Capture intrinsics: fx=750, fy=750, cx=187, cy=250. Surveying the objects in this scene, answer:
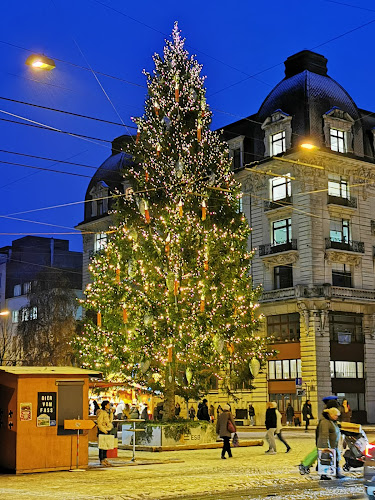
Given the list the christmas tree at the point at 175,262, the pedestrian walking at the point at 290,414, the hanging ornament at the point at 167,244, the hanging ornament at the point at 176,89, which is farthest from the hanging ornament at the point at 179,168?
the pedestrian walking at the point at 290,414

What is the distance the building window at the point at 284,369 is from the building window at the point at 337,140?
14.4 meters

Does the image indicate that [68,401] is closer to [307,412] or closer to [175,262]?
[175,262]

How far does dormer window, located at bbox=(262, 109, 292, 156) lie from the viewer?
5031 centimetres

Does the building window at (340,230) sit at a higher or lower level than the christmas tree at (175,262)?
higher

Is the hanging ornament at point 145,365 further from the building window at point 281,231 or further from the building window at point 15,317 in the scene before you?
the building window at point 15,317

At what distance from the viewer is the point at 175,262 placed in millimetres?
27547

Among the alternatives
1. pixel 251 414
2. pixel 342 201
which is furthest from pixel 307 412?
pixel 342 201

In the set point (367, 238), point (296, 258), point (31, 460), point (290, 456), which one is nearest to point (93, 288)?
point (290, 456)

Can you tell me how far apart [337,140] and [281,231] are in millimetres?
7213

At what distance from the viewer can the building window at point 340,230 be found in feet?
162

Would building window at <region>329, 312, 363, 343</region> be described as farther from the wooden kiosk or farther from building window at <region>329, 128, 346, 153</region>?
the wooden kiosk

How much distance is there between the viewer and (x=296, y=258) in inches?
1923

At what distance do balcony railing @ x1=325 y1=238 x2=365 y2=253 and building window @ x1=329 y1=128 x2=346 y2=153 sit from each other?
20.4 feet

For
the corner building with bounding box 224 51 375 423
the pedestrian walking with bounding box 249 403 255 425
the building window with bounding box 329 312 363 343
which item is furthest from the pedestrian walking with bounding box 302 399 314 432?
the building window with bounding box 329 312 363 343
